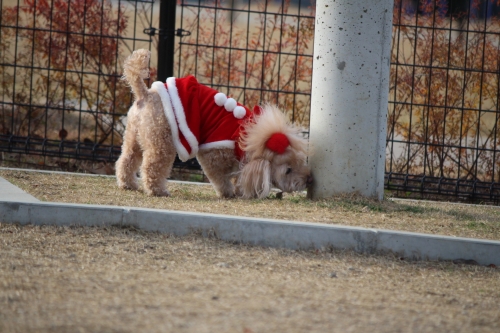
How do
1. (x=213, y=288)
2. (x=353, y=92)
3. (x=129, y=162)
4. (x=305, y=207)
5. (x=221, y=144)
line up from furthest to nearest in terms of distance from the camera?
(x=129, y=162)
(x=221, y=144)
(x=353, y=92)
(x=305, y=207)
(x=213, y=288)

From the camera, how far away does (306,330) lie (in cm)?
244

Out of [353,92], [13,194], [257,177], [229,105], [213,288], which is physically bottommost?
[213,288]

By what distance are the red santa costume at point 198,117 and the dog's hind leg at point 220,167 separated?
0.17 ft

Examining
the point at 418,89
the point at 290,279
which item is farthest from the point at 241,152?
the point at 418,89

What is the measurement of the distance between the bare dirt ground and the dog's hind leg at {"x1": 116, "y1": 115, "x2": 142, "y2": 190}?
604 mm

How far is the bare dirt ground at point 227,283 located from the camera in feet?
8.21

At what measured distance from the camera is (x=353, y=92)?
4738 millimetres

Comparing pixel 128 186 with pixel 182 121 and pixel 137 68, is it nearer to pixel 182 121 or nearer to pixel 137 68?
pixel 182 121

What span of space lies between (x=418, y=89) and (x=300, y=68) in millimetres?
1172

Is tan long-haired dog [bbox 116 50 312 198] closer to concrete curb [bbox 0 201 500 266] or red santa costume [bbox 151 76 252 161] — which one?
Result: red santa costume [bbox 151 76 252 161]

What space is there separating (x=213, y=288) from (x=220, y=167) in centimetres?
213

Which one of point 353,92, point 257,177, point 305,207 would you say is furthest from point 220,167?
point 353,92

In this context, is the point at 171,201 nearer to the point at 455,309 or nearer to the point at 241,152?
the point at 241,152

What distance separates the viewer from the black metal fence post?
6707 millimetres
